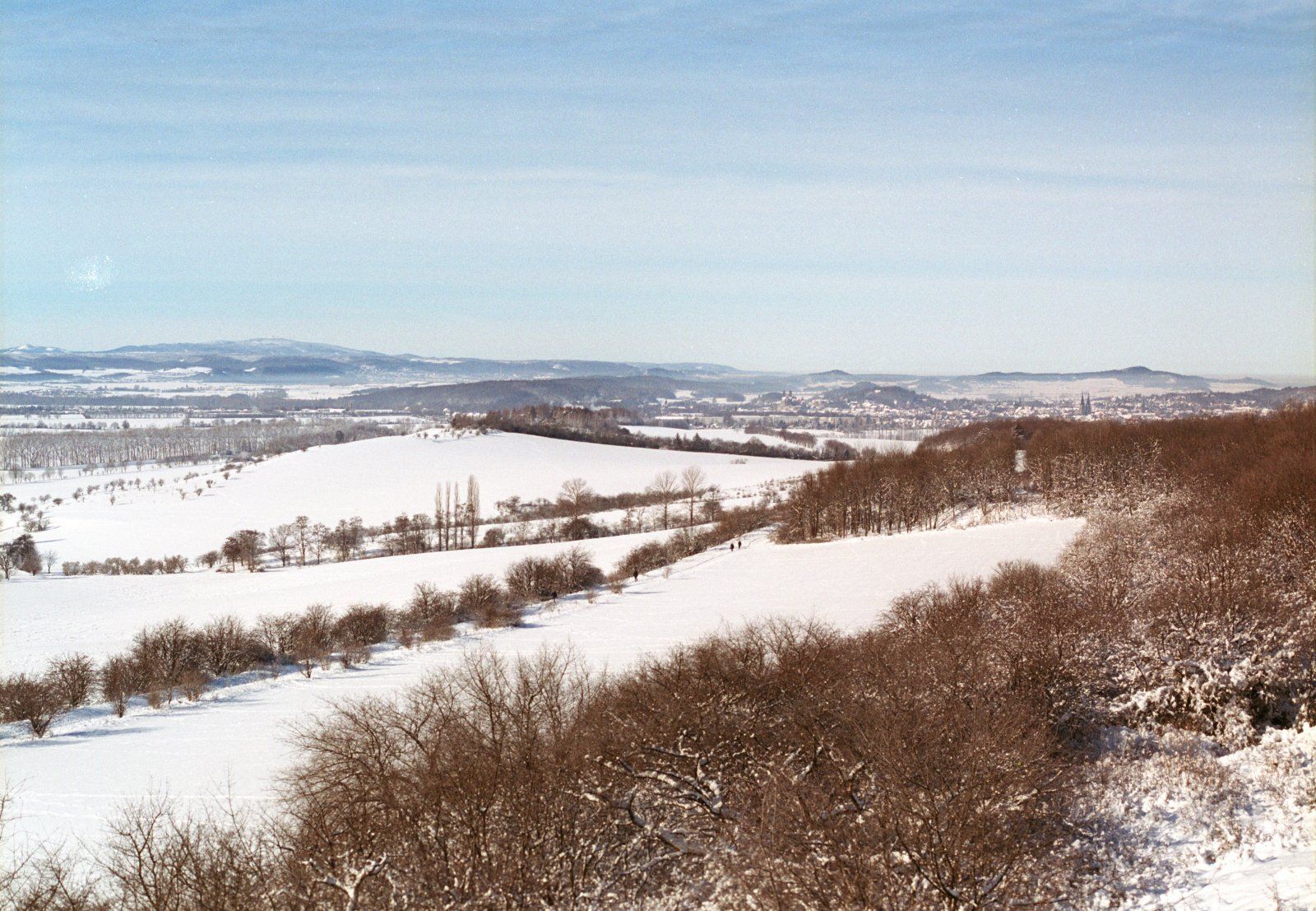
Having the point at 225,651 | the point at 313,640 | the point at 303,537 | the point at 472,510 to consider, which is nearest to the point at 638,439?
the point at 472,510

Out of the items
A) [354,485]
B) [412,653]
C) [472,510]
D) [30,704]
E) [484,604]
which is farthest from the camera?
[354,485]

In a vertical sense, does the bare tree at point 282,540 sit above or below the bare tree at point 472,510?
below

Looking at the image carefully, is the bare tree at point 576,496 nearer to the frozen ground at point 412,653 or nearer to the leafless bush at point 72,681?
the frozen ground at point 412,653

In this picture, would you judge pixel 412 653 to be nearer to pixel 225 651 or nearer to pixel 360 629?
pixel 360 629

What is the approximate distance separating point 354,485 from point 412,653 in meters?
81.7

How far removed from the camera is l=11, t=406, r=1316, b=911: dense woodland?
13984mm

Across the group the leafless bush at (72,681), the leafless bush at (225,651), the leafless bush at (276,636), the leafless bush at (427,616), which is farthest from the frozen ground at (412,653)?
the leafless bush at (276,636)

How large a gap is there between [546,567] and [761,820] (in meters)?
44.0

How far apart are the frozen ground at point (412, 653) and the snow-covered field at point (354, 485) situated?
32.5 meters

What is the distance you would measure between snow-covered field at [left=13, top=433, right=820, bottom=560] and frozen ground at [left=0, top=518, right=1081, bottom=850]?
1279 inches

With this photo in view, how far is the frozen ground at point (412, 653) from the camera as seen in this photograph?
2362 centimetres

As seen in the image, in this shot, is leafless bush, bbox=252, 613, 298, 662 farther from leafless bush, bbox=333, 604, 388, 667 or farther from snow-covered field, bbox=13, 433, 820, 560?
snow-covered field, bbox=13, 433, 820, 560

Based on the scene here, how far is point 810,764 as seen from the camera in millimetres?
19203

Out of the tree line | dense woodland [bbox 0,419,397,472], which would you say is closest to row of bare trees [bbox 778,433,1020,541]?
the tree line
